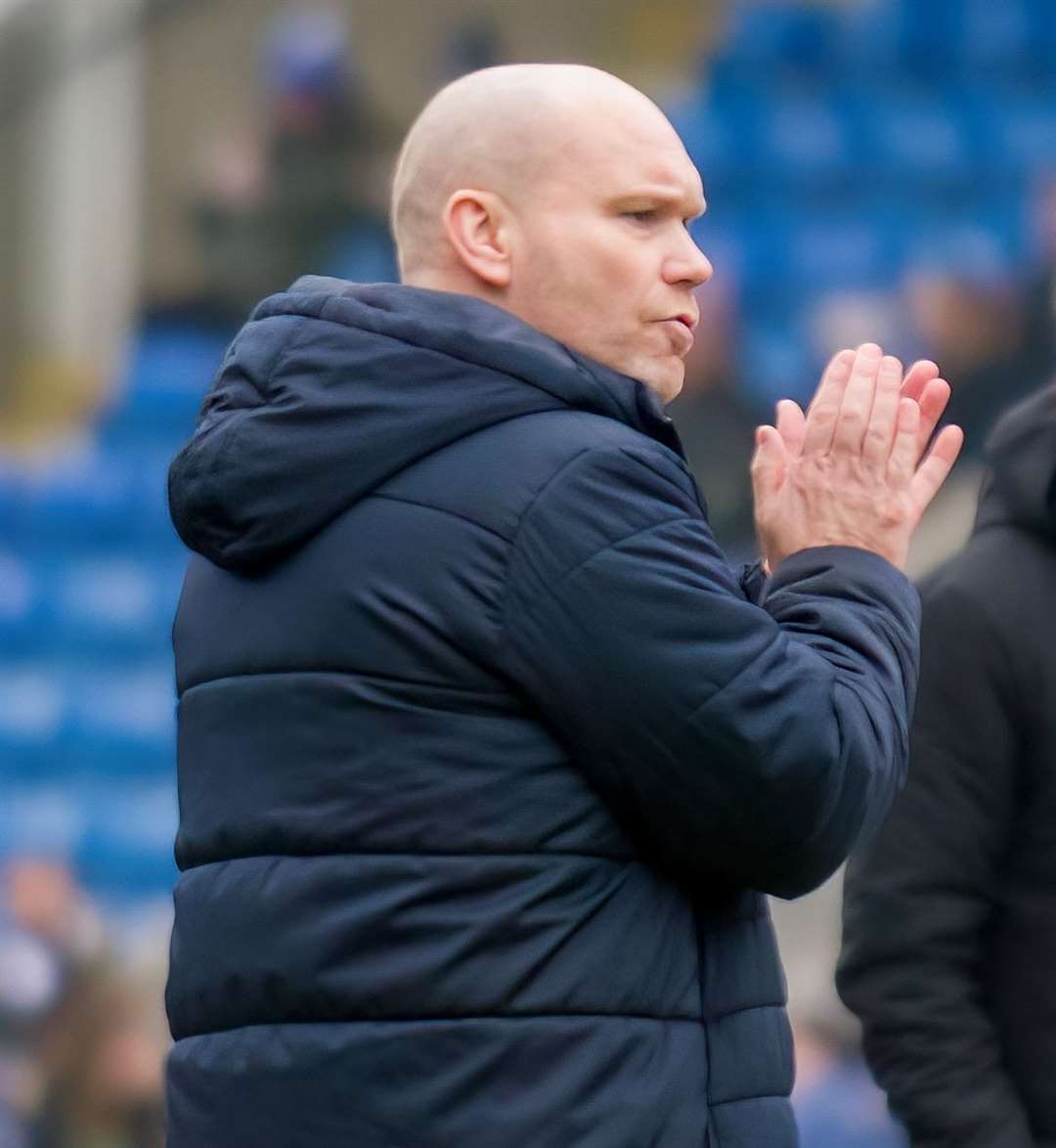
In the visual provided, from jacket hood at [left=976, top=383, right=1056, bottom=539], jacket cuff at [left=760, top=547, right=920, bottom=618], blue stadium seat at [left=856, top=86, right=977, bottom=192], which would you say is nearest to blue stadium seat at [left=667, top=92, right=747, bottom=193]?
blue stadium seat at [left=856, top=86, right=977, bottom=192]

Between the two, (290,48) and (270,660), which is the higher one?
(290,48)

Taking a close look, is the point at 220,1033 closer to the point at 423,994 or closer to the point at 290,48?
the point at 423,994

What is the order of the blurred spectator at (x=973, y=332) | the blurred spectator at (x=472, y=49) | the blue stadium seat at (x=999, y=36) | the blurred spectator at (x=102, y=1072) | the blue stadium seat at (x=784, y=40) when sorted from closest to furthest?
the blurred spectator at (x=102, y=1072), the blurred spectator at (x=973, y=332), the blue stadium seat at (x=999, y=36), the blue stadium seat at (x=784, y=40), the blurred spectator at (x=472, y=49)

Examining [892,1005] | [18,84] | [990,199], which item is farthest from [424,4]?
[892,1005]

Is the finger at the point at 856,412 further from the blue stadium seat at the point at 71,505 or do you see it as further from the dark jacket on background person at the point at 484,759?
the blue stadium seat at the point at 71,505

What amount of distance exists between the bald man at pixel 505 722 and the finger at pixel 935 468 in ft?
0.21

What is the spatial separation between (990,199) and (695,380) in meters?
2.08

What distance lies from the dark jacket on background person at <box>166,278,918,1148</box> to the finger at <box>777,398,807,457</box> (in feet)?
0.52

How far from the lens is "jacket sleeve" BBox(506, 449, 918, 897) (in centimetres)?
178

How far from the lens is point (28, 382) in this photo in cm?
1017

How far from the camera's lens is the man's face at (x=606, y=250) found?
1960 millimetres

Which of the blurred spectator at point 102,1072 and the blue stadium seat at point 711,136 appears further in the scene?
the blue stadium seat at point 711,136

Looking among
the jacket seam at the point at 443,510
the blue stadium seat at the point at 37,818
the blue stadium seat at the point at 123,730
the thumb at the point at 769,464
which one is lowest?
the blue stadium seat at the point at 37,818

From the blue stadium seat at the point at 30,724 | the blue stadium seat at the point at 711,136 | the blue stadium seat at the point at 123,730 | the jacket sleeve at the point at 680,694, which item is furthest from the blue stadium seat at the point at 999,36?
the jacket sleeve at the point at 680,694
